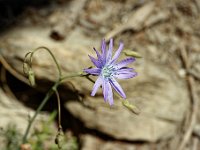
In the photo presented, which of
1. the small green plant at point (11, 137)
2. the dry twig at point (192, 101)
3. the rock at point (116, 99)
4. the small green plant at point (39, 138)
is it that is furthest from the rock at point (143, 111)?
the small green plant at point (11, 137)

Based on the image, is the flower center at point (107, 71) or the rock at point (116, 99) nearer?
the flower center at point (107, 71)

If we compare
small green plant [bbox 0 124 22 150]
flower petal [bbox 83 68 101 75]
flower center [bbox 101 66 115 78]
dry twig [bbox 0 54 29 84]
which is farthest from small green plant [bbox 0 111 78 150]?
flower petal [bbox 83 68 101 75]

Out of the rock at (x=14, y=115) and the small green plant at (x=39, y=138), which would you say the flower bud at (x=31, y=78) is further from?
the rock at (x=14, y=115)

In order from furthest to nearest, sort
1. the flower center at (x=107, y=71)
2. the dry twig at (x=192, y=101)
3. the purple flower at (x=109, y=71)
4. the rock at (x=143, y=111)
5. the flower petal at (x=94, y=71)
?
the dry twig at (x=192, y=101) < the rock at (x=143, y=111) < the flower center at (x=107, y=71) < the purple flower at (x=109, y=71) < the flower petal at (x=94, y=71)

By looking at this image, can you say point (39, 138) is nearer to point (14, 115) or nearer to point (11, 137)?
point (11, 137)

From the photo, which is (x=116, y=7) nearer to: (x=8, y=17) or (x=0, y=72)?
(x=8, y=17)

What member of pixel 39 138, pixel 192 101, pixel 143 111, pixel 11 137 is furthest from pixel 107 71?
pixel 192 101

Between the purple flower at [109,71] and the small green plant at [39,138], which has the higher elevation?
the purple flower at [109,71]

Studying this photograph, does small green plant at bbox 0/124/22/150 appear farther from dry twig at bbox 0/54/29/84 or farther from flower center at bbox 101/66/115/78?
flower center at bbox 101/66/115/78
